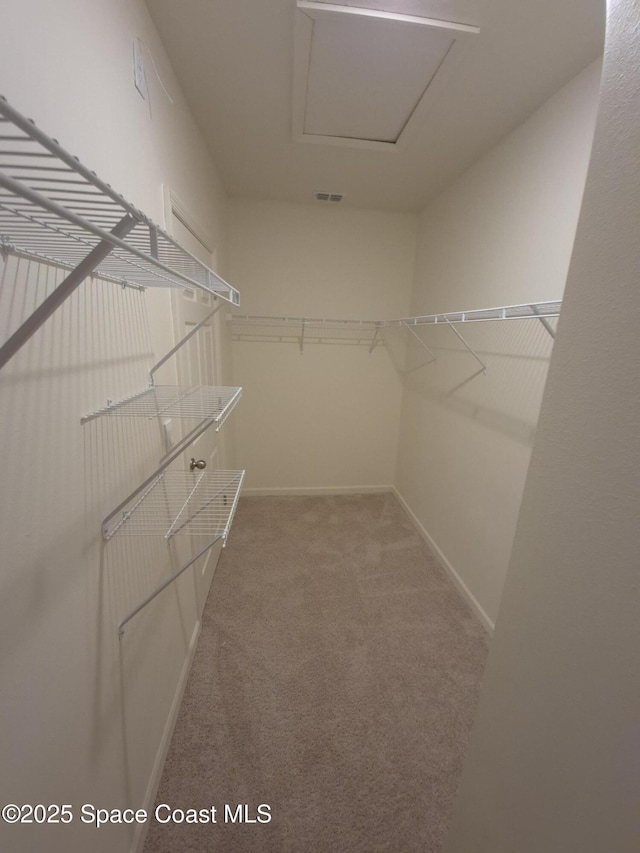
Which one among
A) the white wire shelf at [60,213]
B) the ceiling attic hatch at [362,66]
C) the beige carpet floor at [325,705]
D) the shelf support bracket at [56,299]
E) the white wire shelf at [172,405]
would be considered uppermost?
the ceiling attic hatch at [362,66]

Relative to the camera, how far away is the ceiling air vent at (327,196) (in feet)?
7.65

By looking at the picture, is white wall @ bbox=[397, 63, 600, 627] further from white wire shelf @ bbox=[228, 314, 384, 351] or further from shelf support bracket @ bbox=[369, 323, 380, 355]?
white wire shelf @ bbox=[228, 314, 384, 351]

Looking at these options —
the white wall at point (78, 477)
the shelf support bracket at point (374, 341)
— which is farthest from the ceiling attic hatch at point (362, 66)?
the shelf support bracket at point (374, 341)

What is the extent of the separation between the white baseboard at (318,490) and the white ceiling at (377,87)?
2540 millimetres

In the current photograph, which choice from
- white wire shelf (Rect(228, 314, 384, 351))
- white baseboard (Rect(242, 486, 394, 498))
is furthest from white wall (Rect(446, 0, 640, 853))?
white baseboard (Rect(242, 486, 394, 498))

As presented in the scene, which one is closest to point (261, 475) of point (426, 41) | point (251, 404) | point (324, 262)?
point (251, 404)

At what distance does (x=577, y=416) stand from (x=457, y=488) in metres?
1.75

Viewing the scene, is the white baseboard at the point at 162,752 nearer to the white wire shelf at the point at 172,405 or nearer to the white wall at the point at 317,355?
the white wire shelf at the point at 172,405

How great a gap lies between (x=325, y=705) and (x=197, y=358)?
1.74 m

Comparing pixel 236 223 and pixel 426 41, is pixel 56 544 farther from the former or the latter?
pixel 236 223

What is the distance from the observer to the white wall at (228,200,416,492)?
2592 mm

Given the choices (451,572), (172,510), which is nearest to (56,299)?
(172,510)

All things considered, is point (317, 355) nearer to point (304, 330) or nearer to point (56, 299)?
point (304, 330)

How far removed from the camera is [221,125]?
1.59 metres
